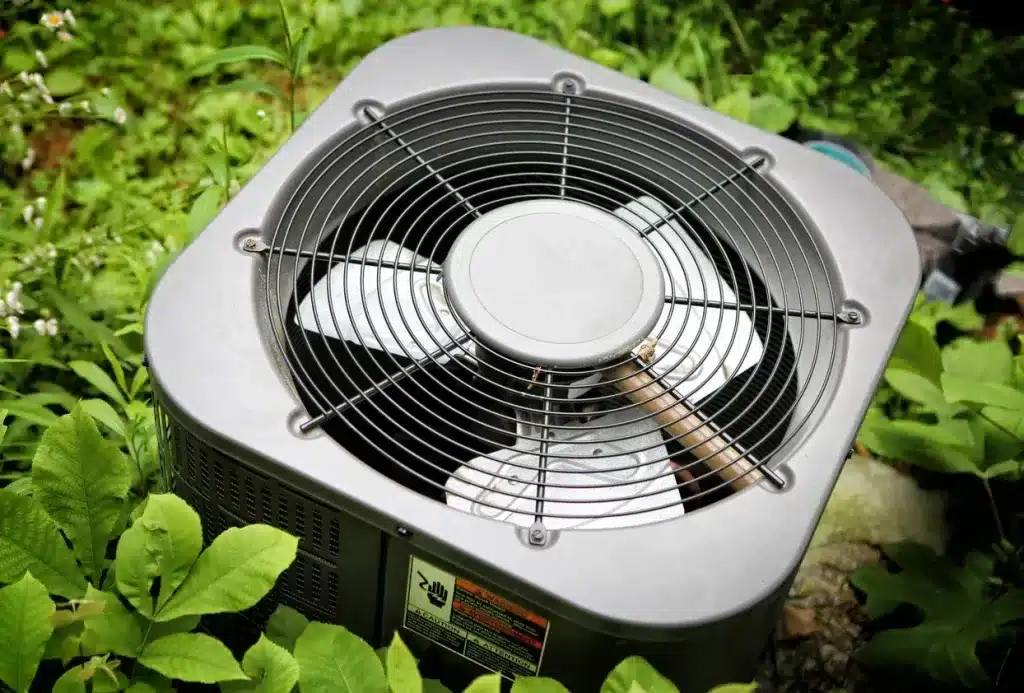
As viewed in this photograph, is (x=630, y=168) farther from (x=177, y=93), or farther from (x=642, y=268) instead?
(x=177, y=93)

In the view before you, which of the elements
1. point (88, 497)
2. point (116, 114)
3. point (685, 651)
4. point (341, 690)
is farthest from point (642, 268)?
point (116, 114)

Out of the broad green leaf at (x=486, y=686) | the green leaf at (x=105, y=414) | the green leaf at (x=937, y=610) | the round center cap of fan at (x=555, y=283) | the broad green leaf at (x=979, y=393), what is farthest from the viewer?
the green leaf at (x=105, y=414)

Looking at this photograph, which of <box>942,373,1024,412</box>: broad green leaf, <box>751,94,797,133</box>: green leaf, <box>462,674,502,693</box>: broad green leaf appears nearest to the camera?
<box>462,674,502,693</box>: broad green leaf

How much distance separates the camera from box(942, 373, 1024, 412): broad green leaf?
1.59m

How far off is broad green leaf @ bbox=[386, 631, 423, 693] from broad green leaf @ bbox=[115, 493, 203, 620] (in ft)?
0.93

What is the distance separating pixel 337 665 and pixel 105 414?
934mm

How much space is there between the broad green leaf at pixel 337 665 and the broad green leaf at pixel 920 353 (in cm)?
123

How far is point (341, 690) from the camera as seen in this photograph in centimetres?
123

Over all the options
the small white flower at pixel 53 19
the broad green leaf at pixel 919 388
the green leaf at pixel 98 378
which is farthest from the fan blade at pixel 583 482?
the small white flower at pixel 53 19

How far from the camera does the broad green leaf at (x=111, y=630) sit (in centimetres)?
120

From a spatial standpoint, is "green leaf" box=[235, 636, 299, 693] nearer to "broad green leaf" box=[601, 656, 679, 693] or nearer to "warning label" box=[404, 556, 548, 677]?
"warning label" box=[404, 556, 548, 677]

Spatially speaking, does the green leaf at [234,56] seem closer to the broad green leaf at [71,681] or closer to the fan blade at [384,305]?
the fan blade at [384,305]

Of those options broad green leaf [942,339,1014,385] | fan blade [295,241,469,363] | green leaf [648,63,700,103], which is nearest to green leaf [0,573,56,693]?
fan blade [295,241,469,363]

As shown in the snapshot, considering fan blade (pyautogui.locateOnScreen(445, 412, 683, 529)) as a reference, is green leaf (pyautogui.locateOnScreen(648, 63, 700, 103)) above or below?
above
